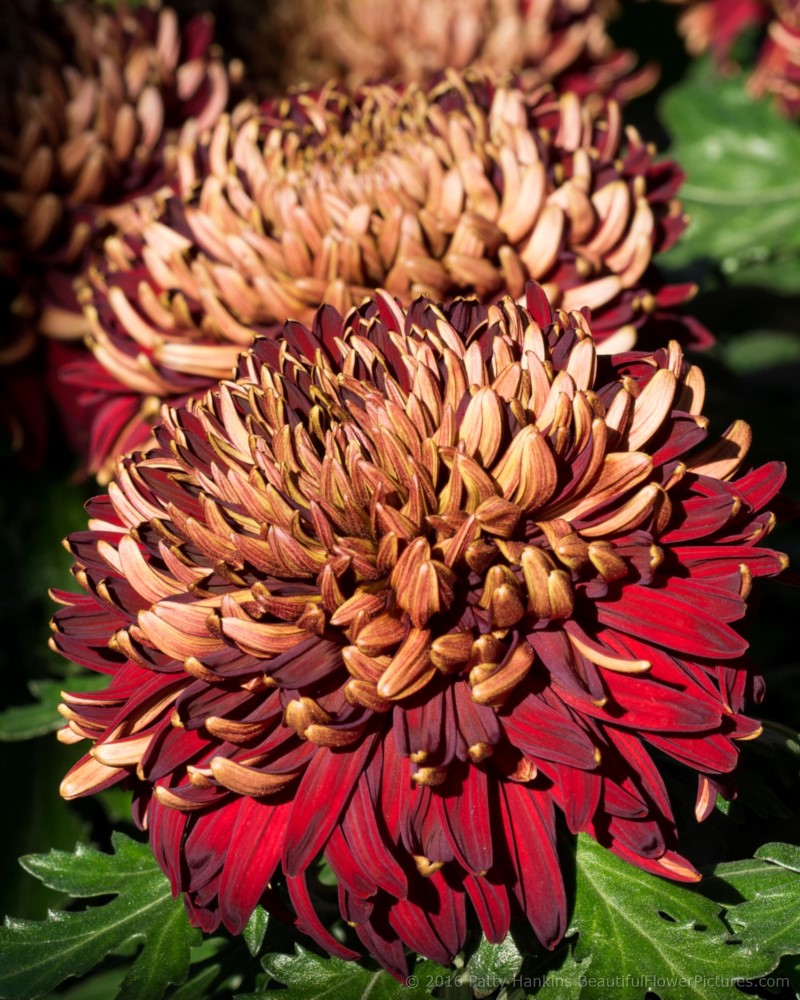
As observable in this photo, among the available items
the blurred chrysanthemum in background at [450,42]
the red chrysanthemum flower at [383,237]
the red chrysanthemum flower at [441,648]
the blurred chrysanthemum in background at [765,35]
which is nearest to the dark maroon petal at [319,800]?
the red chrysanthemum flower at [441,648]

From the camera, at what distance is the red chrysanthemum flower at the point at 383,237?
0.89 meters

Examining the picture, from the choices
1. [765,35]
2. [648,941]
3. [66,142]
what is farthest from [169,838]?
[765,35]

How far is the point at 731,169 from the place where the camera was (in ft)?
5.75

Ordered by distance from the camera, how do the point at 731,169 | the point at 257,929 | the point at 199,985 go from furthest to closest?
the point at 731,169, the point at 199,985, the point at 257,929

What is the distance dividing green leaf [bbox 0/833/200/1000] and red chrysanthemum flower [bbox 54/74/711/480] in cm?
36

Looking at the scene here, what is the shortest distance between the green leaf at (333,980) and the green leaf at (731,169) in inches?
43.0

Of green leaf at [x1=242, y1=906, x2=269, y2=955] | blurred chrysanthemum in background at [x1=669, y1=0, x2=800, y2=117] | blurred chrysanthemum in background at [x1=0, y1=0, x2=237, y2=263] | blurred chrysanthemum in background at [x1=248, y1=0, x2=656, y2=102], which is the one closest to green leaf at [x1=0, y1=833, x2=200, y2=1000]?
green leaf at [x1=242, y1=906, x2=269, y2=955]

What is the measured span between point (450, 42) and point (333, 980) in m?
1.20

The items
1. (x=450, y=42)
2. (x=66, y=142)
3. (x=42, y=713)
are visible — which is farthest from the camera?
(x=450, y=42)

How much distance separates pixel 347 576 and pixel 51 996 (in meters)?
0.94

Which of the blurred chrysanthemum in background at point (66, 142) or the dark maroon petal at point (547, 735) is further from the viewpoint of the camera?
the blurred chrysanthemum in background at point (66, 142)

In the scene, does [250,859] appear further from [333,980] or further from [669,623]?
[669,623]

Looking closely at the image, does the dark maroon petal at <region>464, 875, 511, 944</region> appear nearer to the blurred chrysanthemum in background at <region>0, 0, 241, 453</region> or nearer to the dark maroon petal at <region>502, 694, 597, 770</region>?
the dark maroon petal at <region>502, 694, 597, 770</region>

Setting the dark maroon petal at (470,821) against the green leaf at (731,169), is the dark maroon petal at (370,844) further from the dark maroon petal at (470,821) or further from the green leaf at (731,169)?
the green leaf at (731,169)
